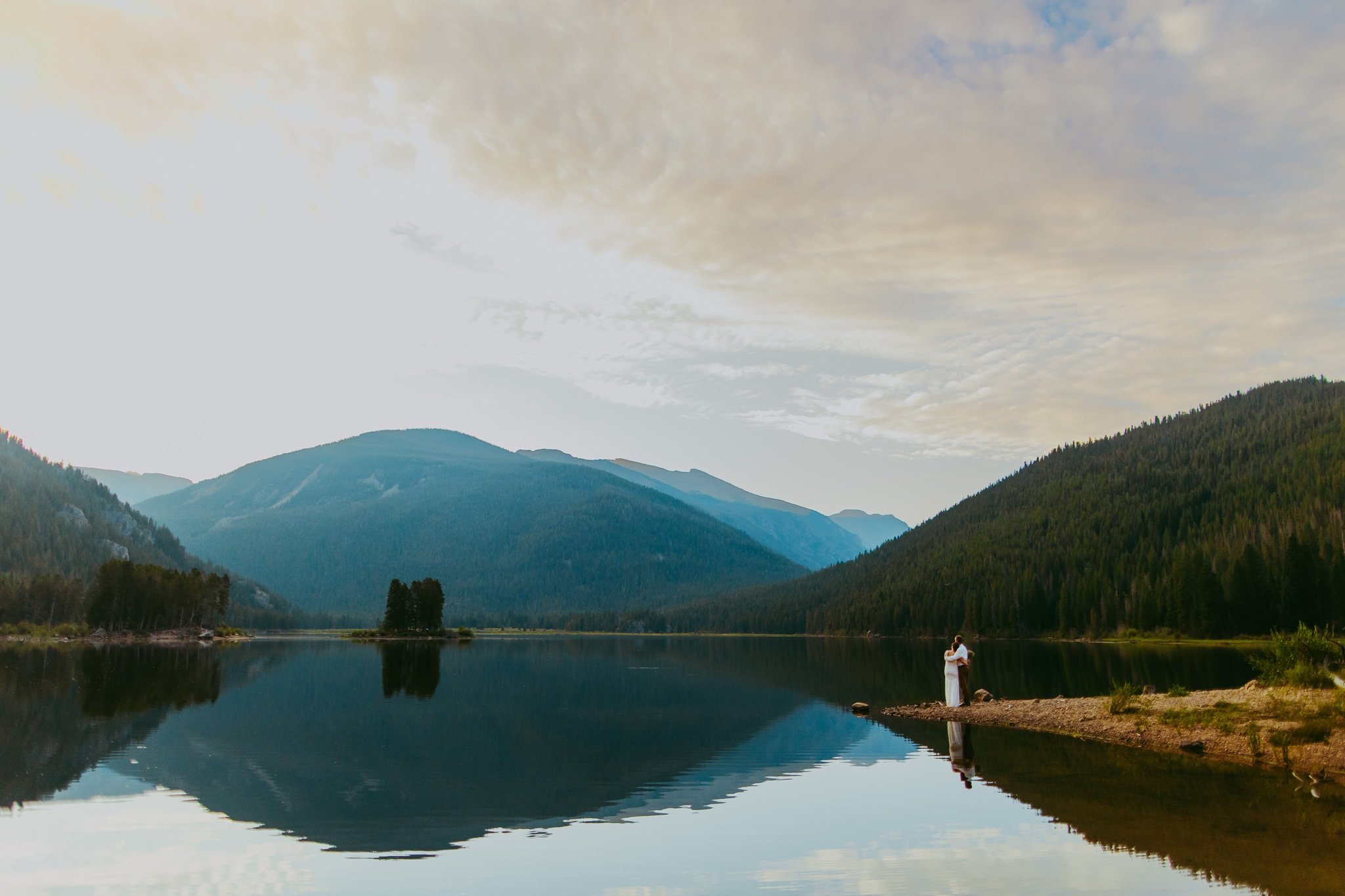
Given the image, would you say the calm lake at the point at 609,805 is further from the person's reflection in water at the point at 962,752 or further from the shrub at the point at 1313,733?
the shrub at the point at 1313,733

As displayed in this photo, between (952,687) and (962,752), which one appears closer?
(962,752)

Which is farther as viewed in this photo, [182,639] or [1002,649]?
[182,639]

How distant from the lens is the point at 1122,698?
135 feet

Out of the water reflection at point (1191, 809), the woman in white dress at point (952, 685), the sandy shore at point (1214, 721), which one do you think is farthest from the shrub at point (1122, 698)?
the woman in white dress at point (952, 685)

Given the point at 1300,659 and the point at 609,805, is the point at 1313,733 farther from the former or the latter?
the point at 609,805

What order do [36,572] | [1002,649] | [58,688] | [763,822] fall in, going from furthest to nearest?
[36,572]
[1002,649]
[58,688]
[763,822]

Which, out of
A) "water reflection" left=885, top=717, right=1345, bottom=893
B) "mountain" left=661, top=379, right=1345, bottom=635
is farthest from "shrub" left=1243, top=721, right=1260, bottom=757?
"mountain" left=661, top=379, right=1345, bottom=635

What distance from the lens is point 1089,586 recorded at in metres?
163

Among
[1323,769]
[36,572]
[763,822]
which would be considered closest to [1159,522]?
[1323,769]

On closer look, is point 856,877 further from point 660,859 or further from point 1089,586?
point 1089,586

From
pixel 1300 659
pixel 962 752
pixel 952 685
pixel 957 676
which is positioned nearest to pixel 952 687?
pixel 952 685

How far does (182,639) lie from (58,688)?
11364 centimetres

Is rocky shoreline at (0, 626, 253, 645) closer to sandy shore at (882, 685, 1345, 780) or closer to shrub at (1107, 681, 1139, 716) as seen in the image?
sandy shore at (882, 685, 1345, 780)

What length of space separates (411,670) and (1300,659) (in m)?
75.0
